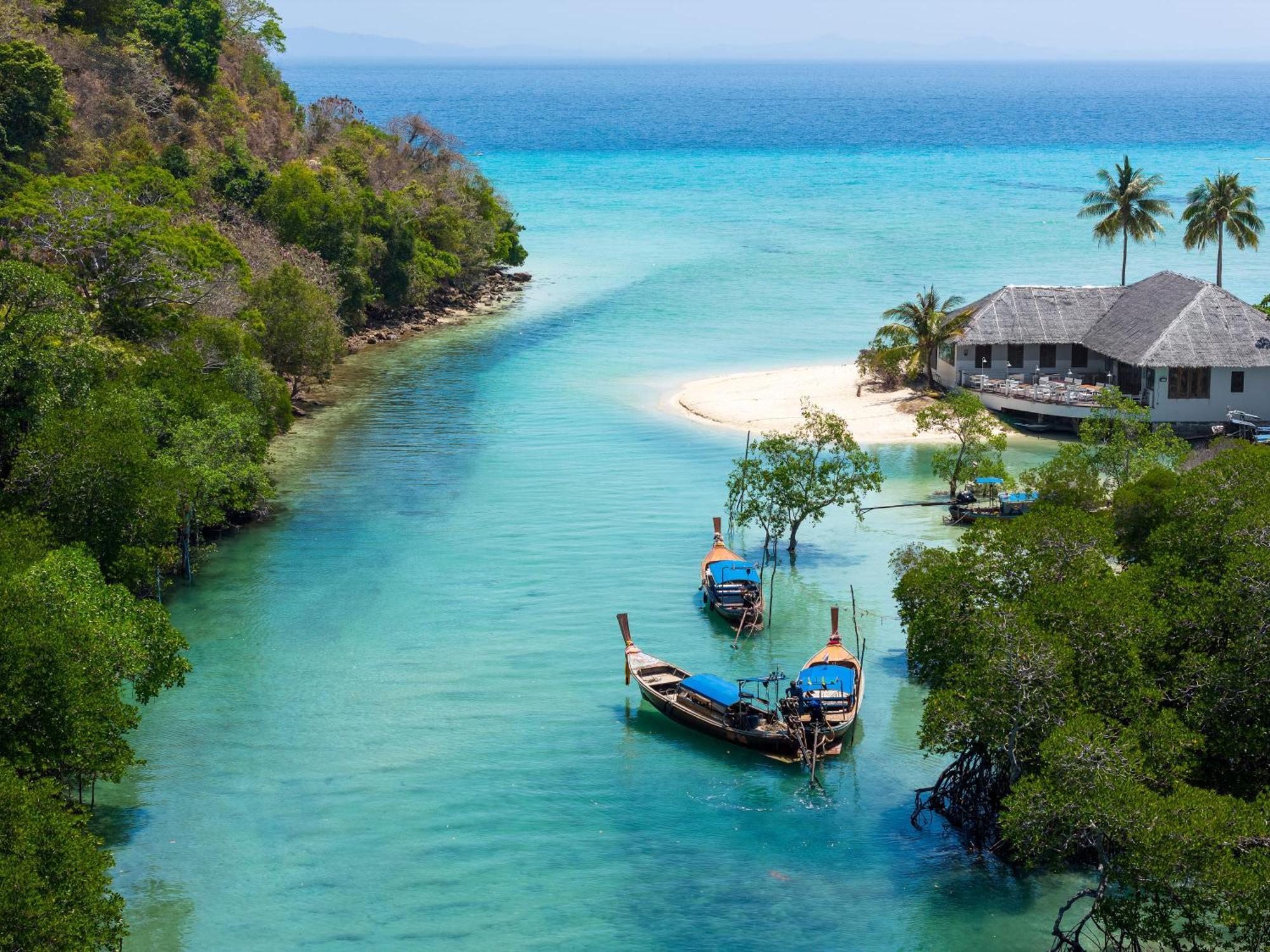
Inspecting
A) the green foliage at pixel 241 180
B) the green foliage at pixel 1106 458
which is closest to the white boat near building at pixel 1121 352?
the green foliage at pixel 1106 458

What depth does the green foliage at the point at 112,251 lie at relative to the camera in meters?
50.0

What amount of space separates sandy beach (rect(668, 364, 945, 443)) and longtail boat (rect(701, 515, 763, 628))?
15972mm

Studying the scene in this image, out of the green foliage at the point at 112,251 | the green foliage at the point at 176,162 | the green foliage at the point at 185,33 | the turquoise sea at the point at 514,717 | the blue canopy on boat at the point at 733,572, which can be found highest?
the green foliage at the point at 185,33

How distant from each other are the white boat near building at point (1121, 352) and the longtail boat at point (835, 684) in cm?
2476

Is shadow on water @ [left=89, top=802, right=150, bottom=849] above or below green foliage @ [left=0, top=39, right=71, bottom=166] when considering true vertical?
below

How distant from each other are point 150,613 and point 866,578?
21.4m

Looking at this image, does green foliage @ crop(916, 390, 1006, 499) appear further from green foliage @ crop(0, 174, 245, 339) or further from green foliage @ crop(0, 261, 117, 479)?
green foliage @ crop(0, 174, 245, 339)

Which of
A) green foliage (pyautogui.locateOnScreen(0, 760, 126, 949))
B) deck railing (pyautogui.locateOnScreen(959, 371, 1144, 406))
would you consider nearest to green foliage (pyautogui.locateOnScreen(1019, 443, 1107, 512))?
deck railing (pyautogui.locateOnScreen(959, 371, 1144, 406))

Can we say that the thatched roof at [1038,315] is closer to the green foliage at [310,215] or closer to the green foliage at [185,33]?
the green foliage at [310,215]

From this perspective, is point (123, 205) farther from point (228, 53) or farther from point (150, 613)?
point (228, 53)

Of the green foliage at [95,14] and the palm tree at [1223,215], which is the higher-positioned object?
the green foliage at [95,14]

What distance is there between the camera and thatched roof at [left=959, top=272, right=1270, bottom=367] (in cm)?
5441

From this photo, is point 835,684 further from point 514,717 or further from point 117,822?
point 117,822

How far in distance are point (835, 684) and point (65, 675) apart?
16984 millimetres
